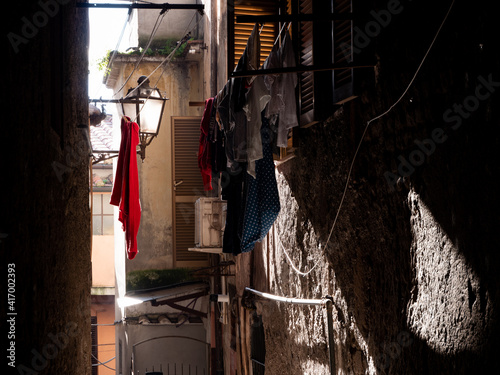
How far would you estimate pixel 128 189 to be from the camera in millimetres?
8359

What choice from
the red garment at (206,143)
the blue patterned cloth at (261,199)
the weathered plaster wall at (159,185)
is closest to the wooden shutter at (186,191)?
the weathered plaster wall at (159,185)

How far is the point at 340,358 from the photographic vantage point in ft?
16.0

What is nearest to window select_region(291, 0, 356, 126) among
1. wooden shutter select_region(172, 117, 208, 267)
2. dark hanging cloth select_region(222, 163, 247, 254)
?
dark hanging cloth select_region(222, 163, 247, 254)

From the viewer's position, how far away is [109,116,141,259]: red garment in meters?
8.17

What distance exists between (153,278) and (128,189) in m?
6.56

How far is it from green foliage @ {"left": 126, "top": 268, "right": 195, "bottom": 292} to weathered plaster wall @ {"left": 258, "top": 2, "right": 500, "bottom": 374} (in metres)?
9.19

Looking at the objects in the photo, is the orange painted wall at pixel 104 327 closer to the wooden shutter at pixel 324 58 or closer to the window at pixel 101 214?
the window at pixel 101 214

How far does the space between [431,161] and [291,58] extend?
7.07 ft

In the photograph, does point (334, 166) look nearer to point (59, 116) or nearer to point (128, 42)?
point (59, 116)

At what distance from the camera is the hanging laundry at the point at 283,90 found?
5246 millimetres

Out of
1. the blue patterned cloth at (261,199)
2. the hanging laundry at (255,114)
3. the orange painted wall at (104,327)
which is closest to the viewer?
the hanging laundry at (255,114)

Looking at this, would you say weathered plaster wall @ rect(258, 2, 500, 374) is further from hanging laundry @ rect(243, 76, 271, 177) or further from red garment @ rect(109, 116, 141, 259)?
red garment @ rect(109, 116, 141, 259)

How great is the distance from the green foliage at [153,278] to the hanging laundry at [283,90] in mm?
9480

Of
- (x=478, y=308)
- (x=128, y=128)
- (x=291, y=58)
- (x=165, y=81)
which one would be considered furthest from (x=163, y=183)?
(x=478, y=308)
